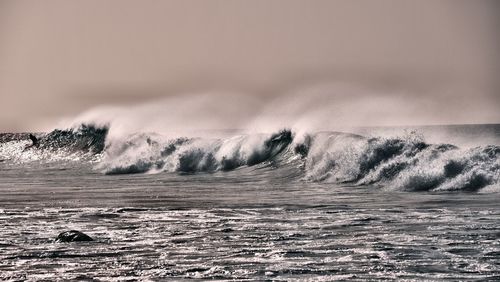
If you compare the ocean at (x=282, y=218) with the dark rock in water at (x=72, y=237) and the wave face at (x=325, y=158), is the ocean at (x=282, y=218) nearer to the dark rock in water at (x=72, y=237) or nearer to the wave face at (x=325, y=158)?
the wave face at (x=325, y=158)

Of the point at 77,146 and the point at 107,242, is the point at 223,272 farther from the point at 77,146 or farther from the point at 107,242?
the point at 77,146

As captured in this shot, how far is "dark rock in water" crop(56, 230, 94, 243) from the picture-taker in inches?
698

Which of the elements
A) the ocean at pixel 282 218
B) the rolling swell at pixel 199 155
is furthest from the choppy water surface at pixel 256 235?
the rolling swell at pixel 199 155

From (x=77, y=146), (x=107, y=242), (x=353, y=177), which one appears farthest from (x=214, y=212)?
(x=77, y=146)

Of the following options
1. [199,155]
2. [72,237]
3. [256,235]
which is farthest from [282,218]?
[199,155]

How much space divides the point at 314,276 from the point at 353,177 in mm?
20656

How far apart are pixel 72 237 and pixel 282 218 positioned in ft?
18.8

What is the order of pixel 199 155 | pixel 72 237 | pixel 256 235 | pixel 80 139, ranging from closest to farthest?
1. pixel 72 237
2. pixel 256 235
3. pixel 199 155
4. pixel 80 139

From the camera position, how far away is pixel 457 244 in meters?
16.3

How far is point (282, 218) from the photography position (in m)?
21.2

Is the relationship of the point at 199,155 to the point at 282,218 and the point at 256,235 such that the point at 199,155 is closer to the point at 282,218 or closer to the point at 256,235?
the point at 282,218

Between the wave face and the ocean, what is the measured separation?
0.10 metres

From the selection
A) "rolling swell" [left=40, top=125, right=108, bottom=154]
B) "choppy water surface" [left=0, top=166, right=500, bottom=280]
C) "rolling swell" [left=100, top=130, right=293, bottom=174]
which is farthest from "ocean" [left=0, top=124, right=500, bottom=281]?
"rolling swell" [left=40, top=125, right=108, bottom=154]

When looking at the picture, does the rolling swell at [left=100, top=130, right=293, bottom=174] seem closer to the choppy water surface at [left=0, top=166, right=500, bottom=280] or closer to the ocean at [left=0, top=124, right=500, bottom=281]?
the ocean at [left=0, top=124, right=500, bottom=281]
